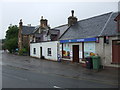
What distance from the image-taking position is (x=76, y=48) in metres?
19.6

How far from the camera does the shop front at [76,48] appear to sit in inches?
664

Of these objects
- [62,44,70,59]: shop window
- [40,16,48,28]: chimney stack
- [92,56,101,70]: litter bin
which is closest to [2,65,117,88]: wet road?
Answer: [92,56,101,70]: litter bin

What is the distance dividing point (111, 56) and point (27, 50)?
89.5 feet

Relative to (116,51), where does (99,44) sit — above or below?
above

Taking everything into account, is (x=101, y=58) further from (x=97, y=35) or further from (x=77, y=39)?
(x=77, y=39)

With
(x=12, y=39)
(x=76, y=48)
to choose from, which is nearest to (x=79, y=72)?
(x=76, y=48)

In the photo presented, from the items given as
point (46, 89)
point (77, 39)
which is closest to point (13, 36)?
point (77, 39)

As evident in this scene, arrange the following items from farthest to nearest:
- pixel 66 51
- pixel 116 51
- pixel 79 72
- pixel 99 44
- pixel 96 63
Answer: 1. pixel 66 51
2. pixel 99 44
3. pixel 96 63
4. pixel 116 51
5. pixel 79 72

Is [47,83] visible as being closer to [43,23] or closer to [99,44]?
[99,44]

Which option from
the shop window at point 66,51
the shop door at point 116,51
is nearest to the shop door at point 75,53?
the shop window at point 66,51

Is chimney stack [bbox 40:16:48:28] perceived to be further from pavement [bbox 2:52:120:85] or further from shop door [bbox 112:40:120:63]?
shop door [bbox 112:40:120:63]

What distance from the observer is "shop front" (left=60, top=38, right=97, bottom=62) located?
664 inches

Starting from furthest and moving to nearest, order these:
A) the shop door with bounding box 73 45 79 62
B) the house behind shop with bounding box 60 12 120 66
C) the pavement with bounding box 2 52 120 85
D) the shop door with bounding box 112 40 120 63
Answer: the shop door with bounding box 73 45 79 62 → the house behind shop with bounding box 60 12 120 66 → the shop door with bounding box 112 40 120 63 → the pavement with bounding box 2 52 120 85

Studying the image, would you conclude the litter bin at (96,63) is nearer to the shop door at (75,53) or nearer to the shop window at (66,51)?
the shop door at (75,53)
